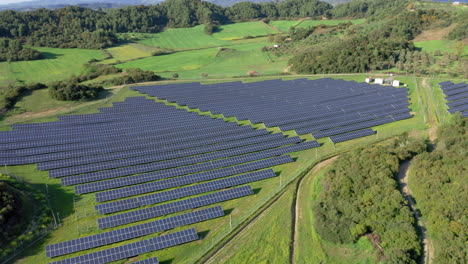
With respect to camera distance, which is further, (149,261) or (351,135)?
(351,135)

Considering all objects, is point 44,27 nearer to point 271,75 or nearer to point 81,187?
point 271,75

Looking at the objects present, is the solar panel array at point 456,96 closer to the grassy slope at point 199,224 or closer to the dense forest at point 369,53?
the dense forest at point 369,53

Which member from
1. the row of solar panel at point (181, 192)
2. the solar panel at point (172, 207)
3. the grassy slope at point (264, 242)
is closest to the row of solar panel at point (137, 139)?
the row of solar panel at point (181, 192)

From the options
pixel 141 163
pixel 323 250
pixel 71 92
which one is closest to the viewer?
pixel 323 250

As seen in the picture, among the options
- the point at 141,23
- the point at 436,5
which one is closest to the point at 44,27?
the point at 141,23

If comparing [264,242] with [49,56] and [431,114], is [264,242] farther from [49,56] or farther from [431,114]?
[49,56]

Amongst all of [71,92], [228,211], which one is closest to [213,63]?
[71,92]
